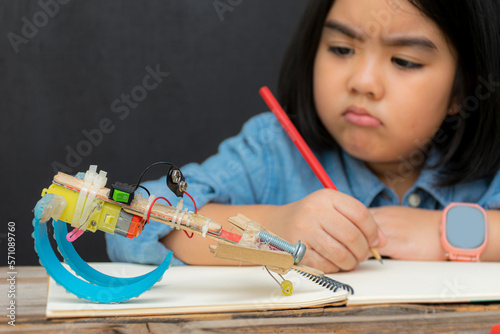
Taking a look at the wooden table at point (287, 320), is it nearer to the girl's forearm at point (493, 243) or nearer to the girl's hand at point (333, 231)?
the girl's hand at point (333, 231)

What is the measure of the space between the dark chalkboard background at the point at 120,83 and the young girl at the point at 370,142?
24 centimetres

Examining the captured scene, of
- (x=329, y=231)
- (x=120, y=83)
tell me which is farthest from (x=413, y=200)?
(x=120, y=83)

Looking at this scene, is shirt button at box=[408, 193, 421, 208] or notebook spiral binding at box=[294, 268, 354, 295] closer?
notebook spiral binding at box=[294, 268, 354, 295]

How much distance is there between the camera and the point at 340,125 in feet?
2.47

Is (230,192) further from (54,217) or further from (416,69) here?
(54,217)

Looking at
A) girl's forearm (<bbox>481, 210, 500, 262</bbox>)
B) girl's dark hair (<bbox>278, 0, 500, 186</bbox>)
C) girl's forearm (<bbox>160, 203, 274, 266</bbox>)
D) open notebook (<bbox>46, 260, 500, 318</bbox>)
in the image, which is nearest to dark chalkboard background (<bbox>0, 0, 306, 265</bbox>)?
girl's dark hair (<bbox>278, 0, 500, 186</bbox>)

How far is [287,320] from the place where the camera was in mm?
417

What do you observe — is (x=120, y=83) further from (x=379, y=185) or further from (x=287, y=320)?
(x=287, y=320)

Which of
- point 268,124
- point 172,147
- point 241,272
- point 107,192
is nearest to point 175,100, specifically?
point 172,147

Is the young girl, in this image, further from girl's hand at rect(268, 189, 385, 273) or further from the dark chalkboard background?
the dark chalkboard background

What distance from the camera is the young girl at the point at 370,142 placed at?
62 centimetres

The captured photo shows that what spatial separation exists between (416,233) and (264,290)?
0.30m

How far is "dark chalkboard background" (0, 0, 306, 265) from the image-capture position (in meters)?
0.96

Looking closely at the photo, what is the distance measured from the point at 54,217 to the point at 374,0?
0.49 m
